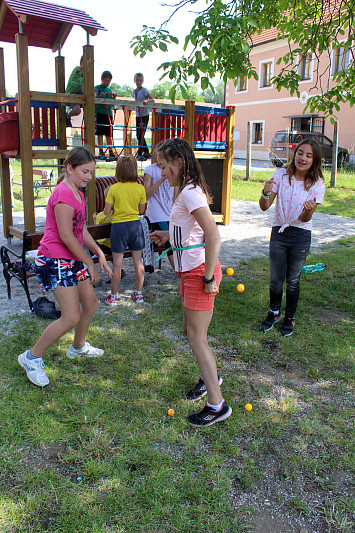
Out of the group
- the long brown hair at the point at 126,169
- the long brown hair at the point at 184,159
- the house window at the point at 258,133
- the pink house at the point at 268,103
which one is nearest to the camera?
the long brown hair at the point at 184,159

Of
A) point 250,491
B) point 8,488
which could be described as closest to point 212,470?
point 250,491

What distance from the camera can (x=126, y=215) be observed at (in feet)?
16.5

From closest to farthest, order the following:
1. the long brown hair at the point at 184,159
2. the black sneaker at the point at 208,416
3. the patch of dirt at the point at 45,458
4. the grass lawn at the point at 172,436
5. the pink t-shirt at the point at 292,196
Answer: the grass lawn at the point at 172,436 → the patch of dirt at the point at 45,458 → the long brown hair at the point at 184,159 → the black sneaker at the point at 208,416 → the pink t-shirt at the point at 292,196

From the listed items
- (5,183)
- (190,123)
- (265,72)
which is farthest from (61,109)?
(265,72)

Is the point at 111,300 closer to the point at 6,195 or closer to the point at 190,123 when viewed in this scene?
the point at 6,195

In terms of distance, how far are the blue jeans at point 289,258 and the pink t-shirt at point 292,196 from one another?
76mm

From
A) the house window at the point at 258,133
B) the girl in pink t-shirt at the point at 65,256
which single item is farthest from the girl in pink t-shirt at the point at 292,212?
the house window at the point at 258,133

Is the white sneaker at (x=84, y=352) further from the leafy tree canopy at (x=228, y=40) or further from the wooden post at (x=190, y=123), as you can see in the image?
the wooden post at (x=190, y=123)

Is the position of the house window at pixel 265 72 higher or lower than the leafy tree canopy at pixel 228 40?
higher

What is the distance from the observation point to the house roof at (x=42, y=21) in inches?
251

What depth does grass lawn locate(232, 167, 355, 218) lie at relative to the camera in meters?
11.3

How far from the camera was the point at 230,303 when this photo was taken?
520cm

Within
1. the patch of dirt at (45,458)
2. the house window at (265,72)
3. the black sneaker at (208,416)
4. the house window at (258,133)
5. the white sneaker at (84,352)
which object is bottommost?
the patch of dirt at (45,458)

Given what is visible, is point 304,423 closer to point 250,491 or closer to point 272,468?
point 272,468
